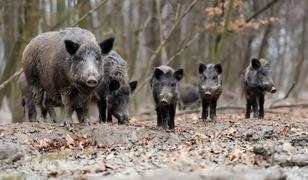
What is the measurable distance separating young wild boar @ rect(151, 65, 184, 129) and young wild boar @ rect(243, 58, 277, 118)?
98.1 inches

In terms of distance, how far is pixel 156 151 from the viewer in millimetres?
10375

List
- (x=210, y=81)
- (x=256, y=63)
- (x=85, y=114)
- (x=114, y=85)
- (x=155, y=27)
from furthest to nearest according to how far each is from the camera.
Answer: (x=155, y=27)
(x=256, y=63)
(x=210, y=81)
(x=114, y=85)
(x=85, y=114)

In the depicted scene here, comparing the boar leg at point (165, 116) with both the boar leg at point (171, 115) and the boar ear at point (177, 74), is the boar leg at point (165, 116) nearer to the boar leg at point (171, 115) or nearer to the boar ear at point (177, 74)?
the boar leg at point (171, 115)

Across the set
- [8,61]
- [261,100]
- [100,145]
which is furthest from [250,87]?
[8,61]

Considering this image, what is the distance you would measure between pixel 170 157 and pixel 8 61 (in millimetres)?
8953

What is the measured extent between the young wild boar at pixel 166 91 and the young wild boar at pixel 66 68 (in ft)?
3.57

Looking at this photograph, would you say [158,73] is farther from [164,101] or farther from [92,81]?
[92,81]

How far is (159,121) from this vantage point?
41.6ft

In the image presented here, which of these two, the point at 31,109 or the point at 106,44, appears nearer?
the point at 106,44

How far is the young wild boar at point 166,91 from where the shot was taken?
12000mm

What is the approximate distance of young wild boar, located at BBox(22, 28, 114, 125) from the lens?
1141 cm

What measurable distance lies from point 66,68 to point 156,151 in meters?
2.59

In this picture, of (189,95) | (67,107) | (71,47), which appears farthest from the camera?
(189,95)

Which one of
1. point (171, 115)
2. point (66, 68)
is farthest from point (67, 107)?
point (171, 115)
